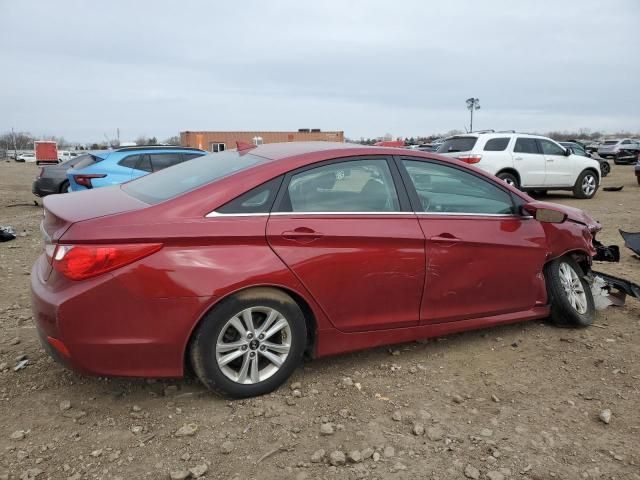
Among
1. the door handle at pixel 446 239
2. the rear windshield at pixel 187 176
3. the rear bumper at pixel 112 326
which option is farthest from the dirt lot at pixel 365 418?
the rear windshield at pixel 187 176

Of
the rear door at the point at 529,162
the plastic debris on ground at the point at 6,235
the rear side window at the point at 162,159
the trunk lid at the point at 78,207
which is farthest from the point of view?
the rear door at the point at 529,162

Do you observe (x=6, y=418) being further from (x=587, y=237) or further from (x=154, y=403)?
(x=587, y=237)

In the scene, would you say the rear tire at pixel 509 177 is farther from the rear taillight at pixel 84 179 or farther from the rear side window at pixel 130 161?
the rear taillight at pixel 84 179

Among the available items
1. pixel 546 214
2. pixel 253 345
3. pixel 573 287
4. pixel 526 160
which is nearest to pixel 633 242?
Result: pixel 573 287

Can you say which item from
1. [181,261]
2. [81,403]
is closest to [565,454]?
[181,261]

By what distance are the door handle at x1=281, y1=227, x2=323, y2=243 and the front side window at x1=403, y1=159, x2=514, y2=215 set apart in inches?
32.4

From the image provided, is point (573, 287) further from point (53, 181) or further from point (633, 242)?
point (53, 181)

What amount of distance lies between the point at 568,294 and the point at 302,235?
8.07 ft

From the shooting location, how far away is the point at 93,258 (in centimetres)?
260

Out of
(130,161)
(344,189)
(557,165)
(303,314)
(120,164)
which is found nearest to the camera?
(303,314)

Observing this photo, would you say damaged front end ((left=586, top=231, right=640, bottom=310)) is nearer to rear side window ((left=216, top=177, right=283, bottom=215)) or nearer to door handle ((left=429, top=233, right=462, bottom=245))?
door handle ((left=429, top=233, right=462, bottom=245))

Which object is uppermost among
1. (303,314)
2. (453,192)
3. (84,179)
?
(453,192)

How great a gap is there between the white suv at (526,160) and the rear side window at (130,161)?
6419 mm

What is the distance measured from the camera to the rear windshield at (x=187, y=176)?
3.08 m
